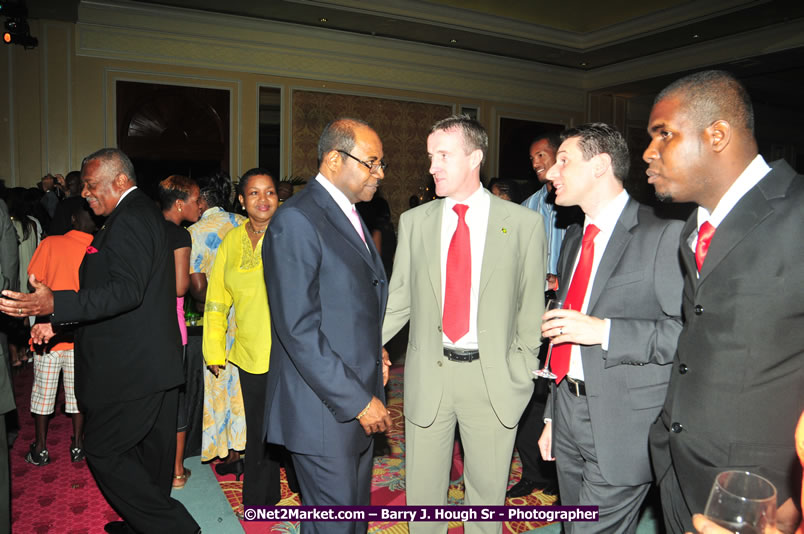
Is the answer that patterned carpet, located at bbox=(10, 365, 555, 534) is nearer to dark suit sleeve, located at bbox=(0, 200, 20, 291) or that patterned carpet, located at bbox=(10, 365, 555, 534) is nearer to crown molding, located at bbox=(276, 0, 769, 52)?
dark suit sleeve, located at bbox=(0, 200, 20, 291)

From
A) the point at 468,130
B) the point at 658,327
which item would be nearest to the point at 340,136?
the point at 468,130

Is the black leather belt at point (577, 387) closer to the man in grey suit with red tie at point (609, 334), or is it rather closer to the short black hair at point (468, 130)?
the man in grey suit with red tie at point (609, 334)

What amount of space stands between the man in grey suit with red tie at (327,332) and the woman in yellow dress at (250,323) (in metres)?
1.04

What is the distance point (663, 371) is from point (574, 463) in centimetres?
51

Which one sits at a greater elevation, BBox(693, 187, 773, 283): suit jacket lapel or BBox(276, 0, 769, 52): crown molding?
A: BBox(276, 0, 769, 52): crown molding

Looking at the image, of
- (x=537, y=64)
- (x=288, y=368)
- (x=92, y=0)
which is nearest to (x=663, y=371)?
(x=288, y=368)

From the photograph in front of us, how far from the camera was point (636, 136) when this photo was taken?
13281 millimetres

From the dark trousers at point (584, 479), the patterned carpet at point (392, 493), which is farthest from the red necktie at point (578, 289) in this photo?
the patterned carpet at point (392, 493)

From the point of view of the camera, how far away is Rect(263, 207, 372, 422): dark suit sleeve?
1.80 m

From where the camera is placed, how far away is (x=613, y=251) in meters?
1.96

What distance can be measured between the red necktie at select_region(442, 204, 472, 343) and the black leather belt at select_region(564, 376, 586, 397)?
1.57 feet

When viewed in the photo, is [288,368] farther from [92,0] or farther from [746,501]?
[92,0]

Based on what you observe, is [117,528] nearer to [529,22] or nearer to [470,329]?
[470,329]

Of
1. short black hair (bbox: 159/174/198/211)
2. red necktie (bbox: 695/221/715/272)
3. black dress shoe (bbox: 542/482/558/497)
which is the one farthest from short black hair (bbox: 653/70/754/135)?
short black hair (bbox: 159/174/198/211)
